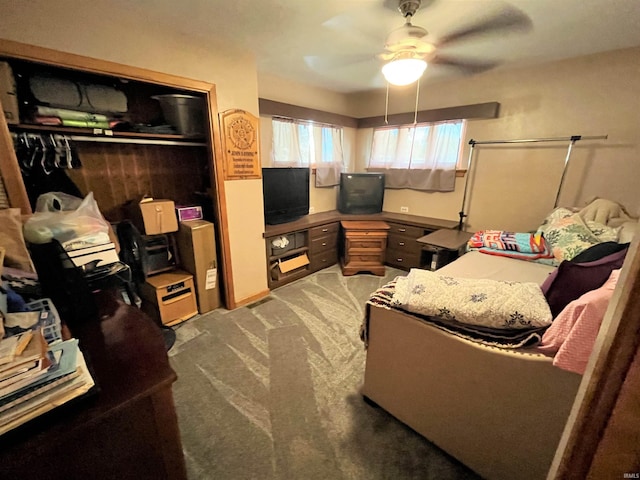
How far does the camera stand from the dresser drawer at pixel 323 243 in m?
3.30

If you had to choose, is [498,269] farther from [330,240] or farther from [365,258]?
[330,240]

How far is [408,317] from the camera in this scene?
1.28m

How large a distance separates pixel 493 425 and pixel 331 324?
4.61 feet

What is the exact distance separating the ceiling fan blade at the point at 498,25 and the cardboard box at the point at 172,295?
2818 millimetres

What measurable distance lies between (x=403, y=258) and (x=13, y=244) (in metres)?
3.34

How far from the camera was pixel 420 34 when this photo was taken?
4.99 ft

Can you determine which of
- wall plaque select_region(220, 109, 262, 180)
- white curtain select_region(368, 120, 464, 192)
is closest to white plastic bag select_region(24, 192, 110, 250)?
wall plaque select_region(220, 109, 262, 180)

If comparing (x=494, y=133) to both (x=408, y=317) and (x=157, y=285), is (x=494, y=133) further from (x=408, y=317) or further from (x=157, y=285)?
(x=157, y=285)

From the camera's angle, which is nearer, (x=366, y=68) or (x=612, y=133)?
(x=612, y=133)

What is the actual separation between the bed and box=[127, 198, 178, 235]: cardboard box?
1.73 meters

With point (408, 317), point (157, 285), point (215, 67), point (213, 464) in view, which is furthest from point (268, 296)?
point (215, 67)

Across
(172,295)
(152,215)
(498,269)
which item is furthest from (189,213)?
(498,269)

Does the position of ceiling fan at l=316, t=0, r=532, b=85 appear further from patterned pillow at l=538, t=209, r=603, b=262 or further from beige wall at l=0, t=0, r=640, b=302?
patterned pillow at l=538, t=209, r=603, b=262

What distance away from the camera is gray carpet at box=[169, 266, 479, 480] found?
127cm
